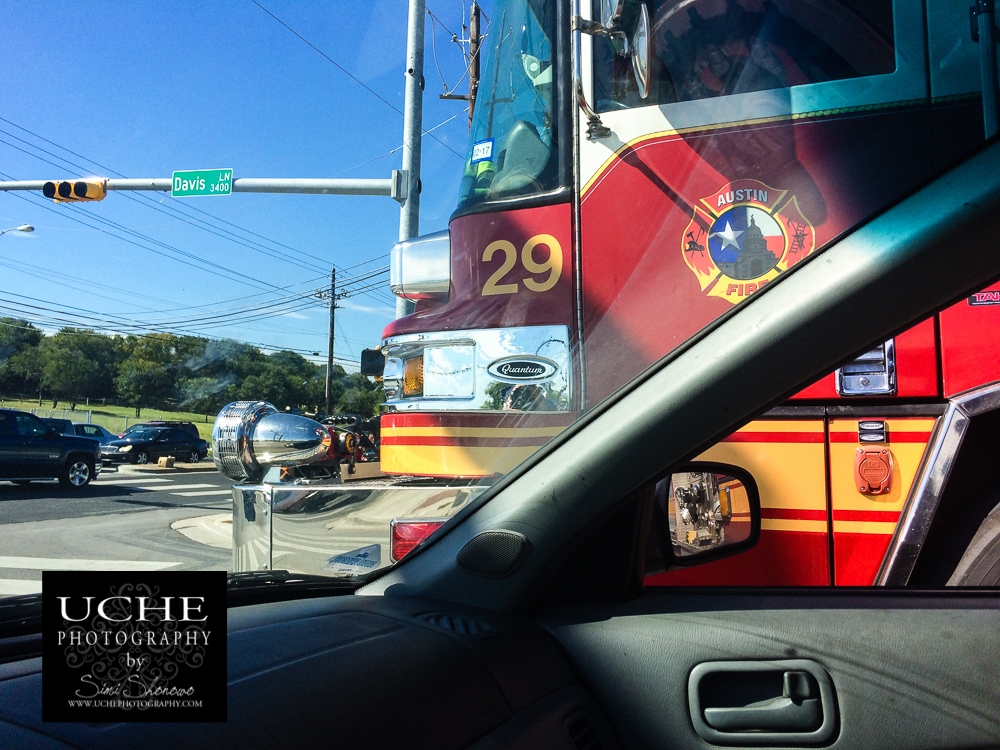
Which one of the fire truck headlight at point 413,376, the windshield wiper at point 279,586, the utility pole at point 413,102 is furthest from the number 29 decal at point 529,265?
the windshield wiper at point 279,586

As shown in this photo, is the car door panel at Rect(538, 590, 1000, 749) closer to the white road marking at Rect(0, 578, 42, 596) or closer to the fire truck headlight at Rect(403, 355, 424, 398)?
the white road marking at Rect(0, 578, 42, 596)

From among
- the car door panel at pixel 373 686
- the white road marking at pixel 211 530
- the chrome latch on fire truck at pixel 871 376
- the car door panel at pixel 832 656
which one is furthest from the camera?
the white road marking at pixel 211 530

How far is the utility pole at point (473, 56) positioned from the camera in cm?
254

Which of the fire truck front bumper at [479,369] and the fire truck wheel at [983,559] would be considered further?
the fire truck front bumper at [479,369]

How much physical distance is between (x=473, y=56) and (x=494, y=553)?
190 centimetres

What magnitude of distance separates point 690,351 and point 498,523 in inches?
18.7

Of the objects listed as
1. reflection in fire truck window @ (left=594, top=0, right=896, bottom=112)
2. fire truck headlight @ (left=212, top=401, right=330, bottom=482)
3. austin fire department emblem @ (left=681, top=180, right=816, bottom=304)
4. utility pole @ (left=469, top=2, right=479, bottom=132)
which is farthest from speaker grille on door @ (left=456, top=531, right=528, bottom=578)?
utility pole @ (left=469, top=2, right=479, bottom=132)

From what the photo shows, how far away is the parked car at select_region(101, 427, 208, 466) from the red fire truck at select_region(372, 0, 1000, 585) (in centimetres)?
56

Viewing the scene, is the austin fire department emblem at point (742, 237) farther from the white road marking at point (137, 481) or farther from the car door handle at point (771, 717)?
the white road marking at point (137, 481)

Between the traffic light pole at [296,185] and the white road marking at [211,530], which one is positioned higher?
the traffic light pole at [296,185]

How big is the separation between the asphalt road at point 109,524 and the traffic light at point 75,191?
74 cm

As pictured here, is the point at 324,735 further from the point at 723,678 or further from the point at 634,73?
the point at 634,73

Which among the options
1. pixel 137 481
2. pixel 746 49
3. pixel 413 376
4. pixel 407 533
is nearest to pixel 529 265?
pixel 413 376

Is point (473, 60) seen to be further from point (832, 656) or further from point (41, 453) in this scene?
point (832, 656)
